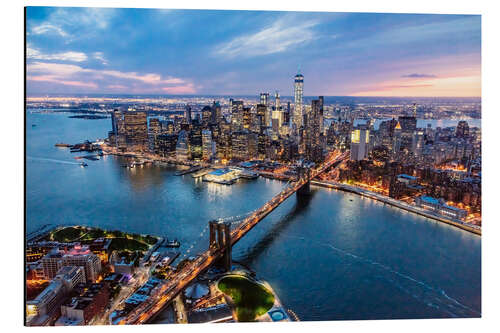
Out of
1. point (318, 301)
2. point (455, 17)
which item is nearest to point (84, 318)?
point (318, 301)

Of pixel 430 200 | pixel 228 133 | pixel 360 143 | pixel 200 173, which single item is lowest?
pixel 430 200

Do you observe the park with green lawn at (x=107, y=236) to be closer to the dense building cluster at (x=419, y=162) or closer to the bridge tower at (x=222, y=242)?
the bridge tower at (x=222, y=242)

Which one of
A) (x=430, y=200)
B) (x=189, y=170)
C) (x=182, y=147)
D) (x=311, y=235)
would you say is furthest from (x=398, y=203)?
(x=182, y=147)

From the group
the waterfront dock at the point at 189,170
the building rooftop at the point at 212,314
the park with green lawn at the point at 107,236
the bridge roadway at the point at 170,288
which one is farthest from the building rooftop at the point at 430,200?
the waterfront dock at the point at 189,170

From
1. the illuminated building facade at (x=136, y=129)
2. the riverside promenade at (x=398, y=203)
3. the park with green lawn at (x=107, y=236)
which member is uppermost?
Answer: the illuminated building facade at (x=136, y=129)

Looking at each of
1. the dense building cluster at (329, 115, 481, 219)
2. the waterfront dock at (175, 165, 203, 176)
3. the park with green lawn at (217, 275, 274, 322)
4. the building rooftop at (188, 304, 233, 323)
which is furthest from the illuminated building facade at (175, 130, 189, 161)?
the building rooftop at (188, 304, 233, 323)

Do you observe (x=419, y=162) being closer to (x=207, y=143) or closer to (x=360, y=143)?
(x=360, y=143)

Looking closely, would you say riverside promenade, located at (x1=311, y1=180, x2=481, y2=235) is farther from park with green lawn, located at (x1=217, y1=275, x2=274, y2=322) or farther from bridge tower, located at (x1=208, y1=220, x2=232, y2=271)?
bridge tower, located at (x1=208, y1=220, x2=232, y2=271)
